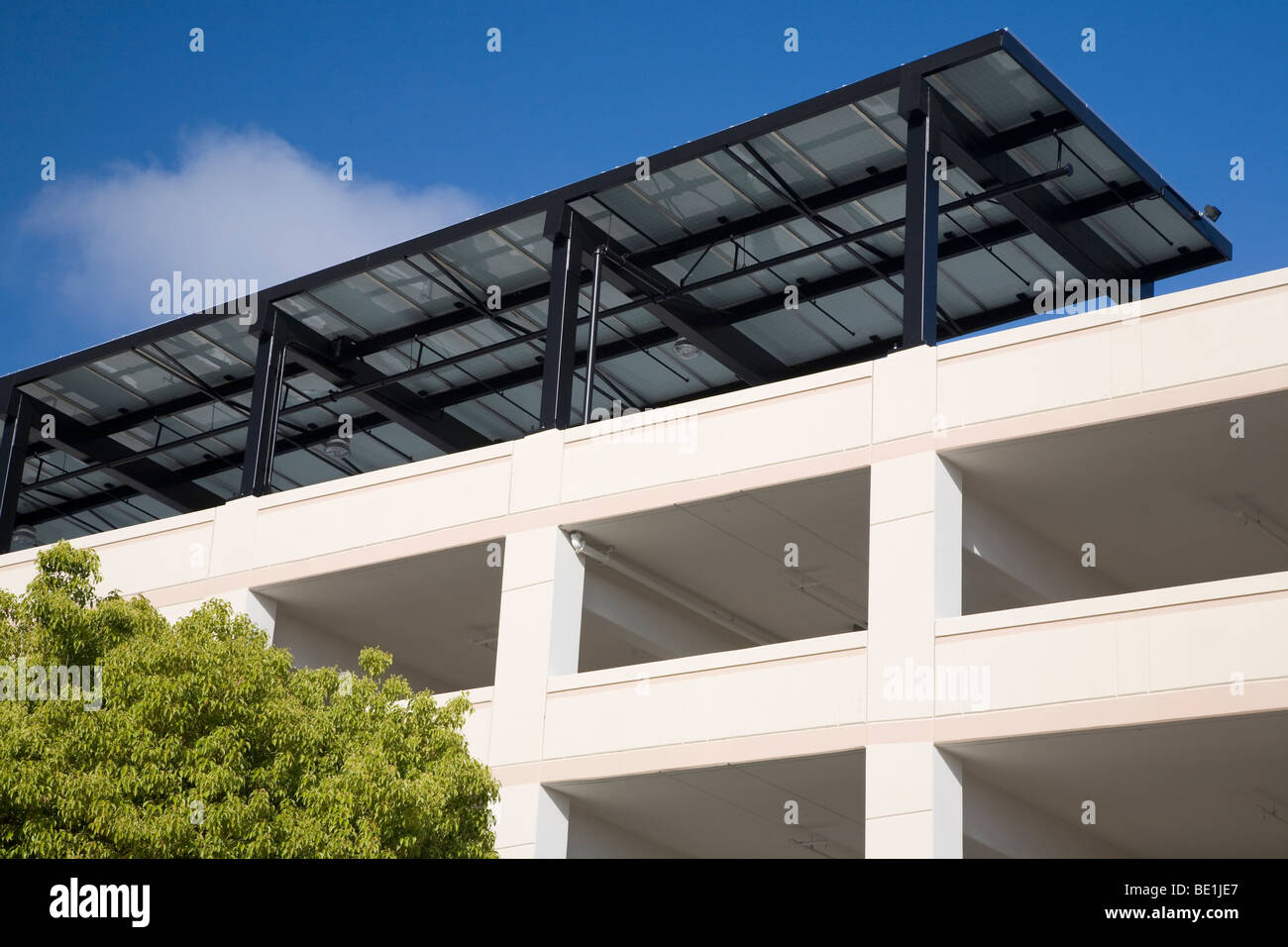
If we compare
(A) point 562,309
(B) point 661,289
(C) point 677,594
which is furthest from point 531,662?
(B) point 661,289

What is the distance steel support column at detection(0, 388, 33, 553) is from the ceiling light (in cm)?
1342

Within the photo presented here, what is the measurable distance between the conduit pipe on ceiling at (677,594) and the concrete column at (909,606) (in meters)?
5.19

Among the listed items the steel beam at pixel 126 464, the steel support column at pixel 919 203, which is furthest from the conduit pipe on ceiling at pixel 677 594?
the steel beam at pixel 126 464

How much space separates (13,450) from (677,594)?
48.2 ft

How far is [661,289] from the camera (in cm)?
3041

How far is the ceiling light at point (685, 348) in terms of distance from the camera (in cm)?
3162

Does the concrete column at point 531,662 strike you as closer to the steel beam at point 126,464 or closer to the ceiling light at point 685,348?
the ceiling light at point 685,348

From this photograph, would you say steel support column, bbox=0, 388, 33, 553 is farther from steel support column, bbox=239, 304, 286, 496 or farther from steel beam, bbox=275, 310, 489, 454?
steel beam, bbox=275, 310, 489, 454

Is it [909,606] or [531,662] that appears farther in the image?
[531,662]

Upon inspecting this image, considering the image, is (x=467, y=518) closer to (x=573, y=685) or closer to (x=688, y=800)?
(x=573, y=685)

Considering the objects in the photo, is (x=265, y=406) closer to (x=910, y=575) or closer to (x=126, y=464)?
(x=126, y=464)

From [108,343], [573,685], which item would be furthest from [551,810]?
[108,343]

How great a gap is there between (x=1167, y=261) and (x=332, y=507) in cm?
1494
